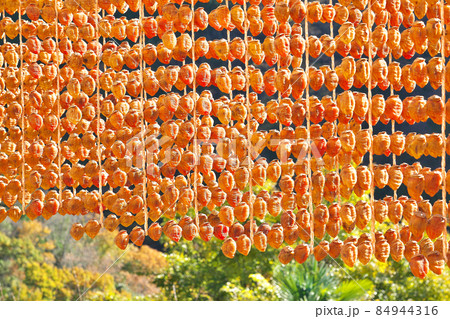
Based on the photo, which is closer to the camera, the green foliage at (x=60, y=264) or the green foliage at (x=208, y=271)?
the green foliage at (x=208, y=271)

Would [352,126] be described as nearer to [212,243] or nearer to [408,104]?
[408,104]

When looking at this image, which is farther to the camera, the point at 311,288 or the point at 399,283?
the point at 399,283

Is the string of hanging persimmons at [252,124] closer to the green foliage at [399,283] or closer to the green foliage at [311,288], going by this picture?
the green foliage at [311,288]

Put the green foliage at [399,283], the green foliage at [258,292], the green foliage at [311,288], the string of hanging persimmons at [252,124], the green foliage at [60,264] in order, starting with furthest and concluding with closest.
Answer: the green foliage at [60,264]
the green foliage at [399,283]
the green foliage at [258,292]
the green foliage at [311,288]
the string of hanging persimmons at [252,124]

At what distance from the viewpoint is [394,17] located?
1392 mm

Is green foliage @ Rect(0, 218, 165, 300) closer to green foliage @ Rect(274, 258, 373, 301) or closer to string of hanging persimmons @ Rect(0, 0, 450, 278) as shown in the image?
green foliage @ Rect(274, 258, 373, 301)

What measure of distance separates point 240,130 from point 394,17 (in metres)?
0.53

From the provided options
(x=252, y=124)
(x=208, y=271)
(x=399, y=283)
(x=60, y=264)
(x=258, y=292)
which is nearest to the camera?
(x=252, y=124)

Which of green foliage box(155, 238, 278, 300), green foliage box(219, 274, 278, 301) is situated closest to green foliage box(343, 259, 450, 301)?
green foliage box(219, 274, 278, 301)

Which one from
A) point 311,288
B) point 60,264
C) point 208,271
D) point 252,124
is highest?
point 252,124

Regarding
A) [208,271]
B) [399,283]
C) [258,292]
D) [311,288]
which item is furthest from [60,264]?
[311,288]

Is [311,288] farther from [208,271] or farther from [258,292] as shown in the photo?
[208,271]

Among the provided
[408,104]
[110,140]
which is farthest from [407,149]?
[110,140]

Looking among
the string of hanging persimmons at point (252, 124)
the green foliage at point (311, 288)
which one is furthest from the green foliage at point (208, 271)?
the string of hanging persimmons at point (252, 124)
